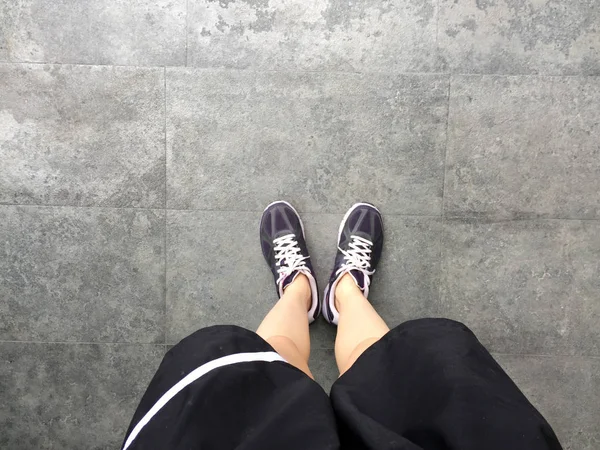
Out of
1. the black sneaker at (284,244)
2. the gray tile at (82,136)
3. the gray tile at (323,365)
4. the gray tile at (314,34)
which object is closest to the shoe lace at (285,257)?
the black sneaker at (284,244)

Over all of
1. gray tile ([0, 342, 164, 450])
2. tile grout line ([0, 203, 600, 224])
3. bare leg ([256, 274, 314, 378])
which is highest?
tile grout line ([0, 203, 600, 224])

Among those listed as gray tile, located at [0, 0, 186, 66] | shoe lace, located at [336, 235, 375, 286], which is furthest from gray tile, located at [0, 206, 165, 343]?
shoe lace, located at [336, 235, 375, 286]

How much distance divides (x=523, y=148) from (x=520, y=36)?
320mm

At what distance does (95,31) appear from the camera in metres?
1.34

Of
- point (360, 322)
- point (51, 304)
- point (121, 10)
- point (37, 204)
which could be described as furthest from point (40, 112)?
point (360, 322)

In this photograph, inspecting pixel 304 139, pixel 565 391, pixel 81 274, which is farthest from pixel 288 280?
pixel 565 391

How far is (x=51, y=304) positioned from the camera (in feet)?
4.64

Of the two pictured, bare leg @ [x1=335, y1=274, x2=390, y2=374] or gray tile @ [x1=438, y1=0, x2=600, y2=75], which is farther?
gray tile @ [x1=438, y1=0, x2=600, y2=75]

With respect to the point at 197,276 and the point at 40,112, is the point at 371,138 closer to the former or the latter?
the point at 197,276

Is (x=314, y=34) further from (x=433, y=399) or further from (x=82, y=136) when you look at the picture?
(x=433, y=399)

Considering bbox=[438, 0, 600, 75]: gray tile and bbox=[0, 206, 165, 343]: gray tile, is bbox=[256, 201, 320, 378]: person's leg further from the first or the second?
bbox=[438, 0, 600, 75]: gray tile

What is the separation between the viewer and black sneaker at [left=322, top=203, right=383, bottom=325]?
1.35 metres

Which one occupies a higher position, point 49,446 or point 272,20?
point 272,20

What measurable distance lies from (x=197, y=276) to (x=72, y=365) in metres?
0.48
